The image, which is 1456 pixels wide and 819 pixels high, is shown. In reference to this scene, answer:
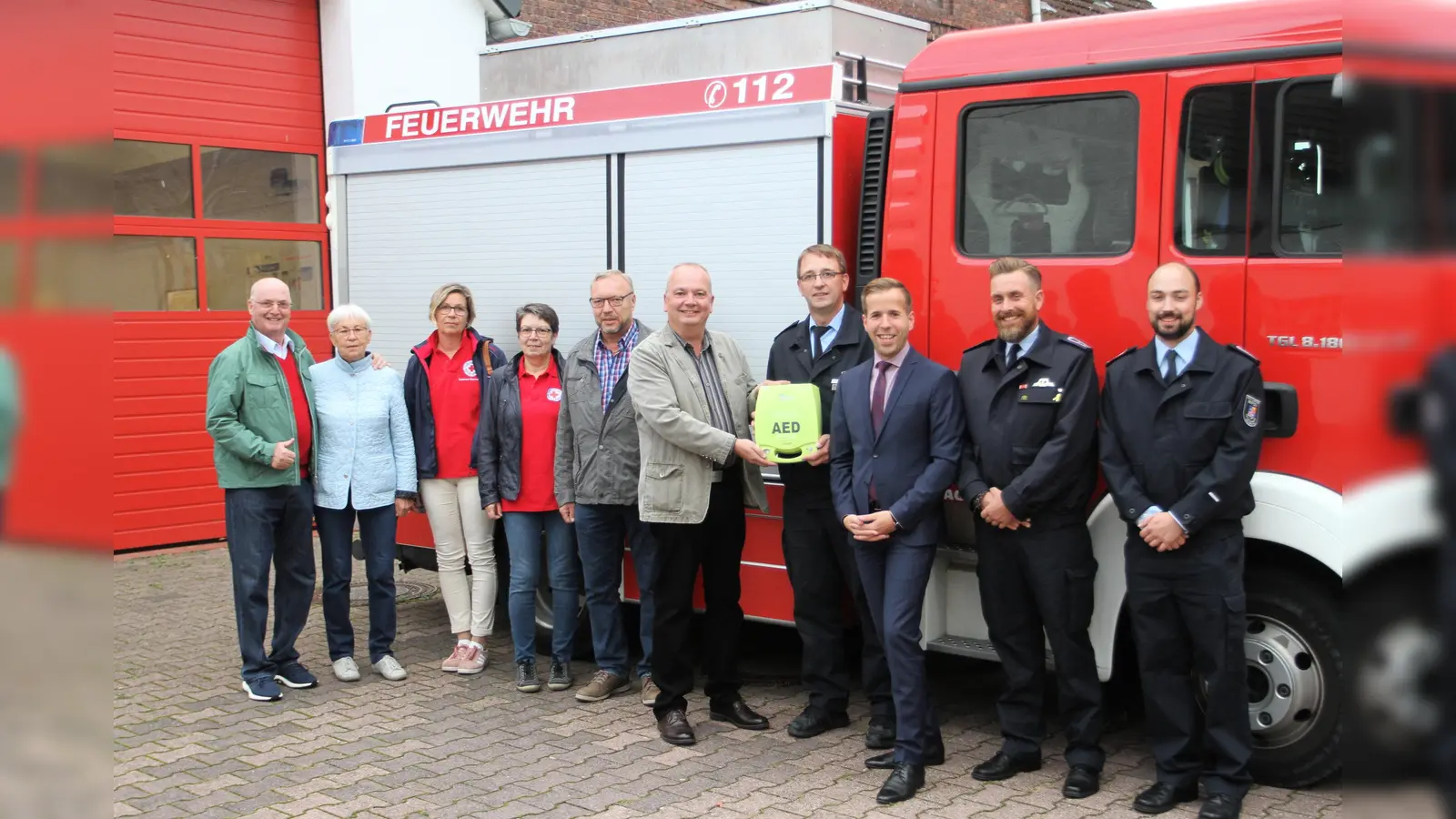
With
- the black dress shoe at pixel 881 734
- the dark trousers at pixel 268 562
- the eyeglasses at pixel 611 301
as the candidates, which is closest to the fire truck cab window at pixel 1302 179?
the black dress shoe at pixel 881 734

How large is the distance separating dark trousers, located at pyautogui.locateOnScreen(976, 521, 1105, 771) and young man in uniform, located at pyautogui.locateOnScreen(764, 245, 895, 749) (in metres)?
0.58

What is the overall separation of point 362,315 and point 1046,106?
3390 millimetres

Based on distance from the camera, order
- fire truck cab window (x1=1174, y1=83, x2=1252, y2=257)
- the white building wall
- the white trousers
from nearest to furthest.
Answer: fire truck cab window (x1=1174, y1=83, x2=1252, y2=257), the white trousers, the white building wall

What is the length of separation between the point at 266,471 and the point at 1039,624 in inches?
140

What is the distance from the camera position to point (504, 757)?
5301mm

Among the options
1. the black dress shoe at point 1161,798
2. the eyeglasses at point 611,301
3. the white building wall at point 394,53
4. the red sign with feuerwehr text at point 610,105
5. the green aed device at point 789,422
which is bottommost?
the black dress shoe at point 1161,798

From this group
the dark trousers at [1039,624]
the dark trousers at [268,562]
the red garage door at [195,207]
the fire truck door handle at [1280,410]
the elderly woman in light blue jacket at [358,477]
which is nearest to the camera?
the fire truck door handle at [1280,410]

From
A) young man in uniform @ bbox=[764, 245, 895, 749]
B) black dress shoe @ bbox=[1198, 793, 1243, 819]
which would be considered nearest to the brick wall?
young man in uniform @ bbox=[764, 245, 895, 749]

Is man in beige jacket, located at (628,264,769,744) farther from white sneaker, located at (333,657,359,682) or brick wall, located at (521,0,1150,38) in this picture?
brick wall, located at (521,0,1150,38)

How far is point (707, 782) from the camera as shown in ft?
16.2

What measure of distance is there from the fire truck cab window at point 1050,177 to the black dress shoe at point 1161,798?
1.93 m

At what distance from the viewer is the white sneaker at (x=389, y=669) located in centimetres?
649

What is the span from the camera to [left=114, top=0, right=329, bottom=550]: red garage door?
980 centimetres

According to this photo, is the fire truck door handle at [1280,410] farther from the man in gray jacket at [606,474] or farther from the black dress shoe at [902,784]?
the man in gray jacket at [606,474]
